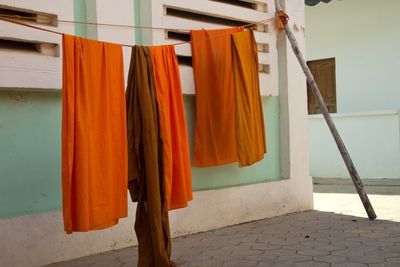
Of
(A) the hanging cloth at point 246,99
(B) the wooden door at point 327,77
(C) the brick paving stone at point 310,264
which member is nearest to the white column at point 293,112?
(A) the hanging cloth at point 246,99

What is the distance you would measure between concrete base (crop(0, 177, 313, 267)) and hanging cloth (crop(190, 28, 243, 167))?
17.7 inches

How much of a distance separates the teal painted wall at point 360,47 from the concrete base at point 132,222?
3.87 metres

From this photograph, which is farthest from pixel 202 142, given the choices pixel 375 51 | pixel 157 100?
pixel 375 51

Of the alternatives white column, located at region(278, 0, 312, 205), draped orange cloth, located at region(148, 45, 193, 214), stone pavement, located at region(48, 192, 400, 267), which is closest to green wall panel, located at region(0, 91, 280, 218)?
stone pavement, located at region(48, 192, 400, 267)

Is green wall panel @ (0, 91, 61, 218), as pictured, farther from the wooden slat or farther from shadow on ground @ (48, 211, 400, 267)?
the wooden slat

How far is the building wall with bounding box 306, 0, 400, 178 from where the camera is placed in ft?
29.4

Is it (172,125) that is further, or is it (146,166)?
(172,125)

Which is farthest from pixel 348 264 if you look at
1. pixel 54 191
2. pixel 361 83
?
pixel 361 83

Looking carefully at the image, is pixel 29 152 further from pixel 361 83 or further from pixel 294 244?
pixel 361 83

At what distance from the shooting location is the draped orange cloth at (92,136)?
3271mm

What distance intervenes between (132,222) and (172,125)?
1.10 metres

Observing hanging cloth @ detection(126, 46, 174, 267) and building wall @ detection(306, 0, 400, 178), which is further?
building wall @ detection(306, 0, 400, 178)

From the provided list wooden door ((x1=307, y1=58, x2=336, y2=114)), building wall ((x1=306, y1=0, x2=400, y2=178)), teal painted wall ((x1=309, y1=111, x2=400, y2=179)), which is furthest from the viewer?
wooden door ((x1=307, y1=58, x2=336, y2=114))

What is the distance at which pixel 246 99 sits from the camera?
4.95 metres
